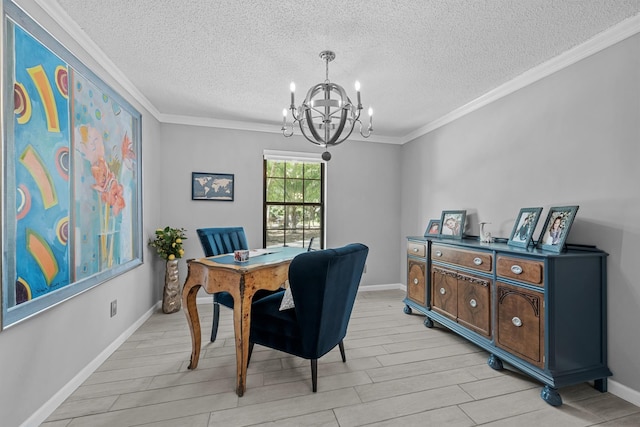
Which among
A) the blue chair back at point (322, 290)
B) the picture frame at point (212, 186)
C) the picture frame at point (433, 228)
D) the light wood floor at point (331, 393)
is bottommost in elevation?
the light wood floor at point (331, 393)

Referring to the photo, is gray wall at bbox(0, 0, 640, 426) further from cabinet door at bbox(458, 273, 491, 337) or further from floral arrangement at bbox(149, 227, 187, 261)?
cabinet door at bbox(458, 273, 491, 337)

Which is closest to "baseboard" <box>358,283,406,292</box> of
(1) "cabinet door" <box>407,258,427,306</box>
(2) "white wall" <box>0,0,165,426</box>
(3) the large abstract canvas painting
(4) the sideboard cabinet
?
(1) "cabinet door" <box>407,258,427,306</box>

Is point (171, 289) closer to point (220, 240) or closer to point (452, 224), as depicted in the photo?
point (220, 240)

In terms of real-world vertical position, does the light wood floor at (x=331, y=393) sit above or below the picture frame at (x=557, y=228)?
below

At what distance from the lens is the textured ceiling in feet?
5.79

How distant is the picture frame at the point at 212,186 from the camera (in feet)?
12.4

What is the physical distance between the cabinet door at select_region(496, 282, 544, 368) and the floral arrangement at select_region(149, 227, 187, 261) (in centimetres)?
328

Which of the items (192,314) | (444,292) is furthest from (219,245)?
(444,292)

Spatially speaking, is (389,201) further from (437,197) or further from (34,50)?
(34,50)

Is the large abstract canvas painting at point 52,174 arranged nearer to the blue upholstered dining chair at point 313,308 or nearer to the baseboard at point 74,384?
the baseboard at point 74,384

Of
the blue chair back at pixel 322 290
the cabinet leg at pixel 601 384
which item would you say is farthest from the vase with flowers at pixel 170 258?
the cabinet leg at pixel 601 384

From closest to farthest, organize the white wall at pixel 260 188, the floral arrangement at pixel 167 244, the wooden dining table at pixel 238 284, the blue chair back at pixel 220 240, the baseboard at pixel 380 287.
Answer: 1. the wooden dining table at pixel 238 284
2. the blue chair back at pixel 220 240
3. the floral arrangement at pixel 167 244
4. the white wall at pixel 260 188
5. the baseboard at pixel 380 287

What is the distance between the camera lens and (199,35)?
2045mm

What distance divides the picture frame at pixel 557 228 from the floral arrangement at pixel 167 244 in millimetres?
3561
